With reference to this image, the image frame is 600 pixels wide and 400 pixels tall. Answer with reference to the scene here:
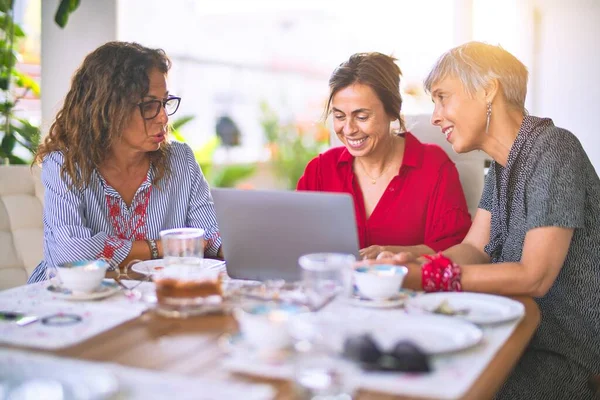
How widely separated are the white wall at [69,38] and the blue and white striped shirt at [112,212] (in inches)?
60.3

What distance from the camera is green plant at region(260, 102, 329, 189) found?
25.5ft

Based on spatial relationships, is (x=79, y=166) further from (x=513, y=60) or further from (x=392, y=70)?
(x=513, y=60)

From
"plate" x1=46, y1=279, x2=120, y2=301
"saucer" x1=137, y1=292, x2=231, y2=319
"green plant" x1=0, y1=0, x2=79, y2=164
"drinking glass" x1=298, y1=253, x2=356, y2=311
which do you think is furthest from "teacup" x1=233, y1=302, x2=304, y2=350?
"green plant" x1=0, y1=0, x2=79, y2=164

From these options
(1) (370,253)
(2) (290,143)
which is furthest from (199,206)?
(2) (290,143)

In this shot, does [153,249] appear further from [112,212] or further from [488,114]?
[488,114]

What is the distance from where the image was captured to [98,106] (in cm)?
211

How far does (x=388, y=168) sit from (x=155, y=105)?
2.55 ft

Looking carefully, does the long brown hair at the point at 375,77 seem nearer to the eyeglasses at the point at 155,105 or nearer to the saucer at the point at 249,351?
the eyeglasses at the point at 155,105

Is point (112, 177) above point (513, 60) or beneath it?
beneath

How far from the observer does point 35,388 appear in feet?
3.25

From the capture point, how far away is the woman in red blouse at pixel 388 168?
2.27 m

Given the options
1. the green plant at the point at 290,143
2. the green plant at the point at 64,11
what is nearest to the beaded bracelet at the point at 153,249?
the green plant at the point at 64,11

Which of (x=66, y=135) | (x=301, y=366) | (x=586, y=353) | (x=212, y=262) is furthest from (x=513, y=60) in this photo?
(x=66, y=135)

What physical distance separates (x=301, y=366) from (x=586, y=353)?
3.17 feet
